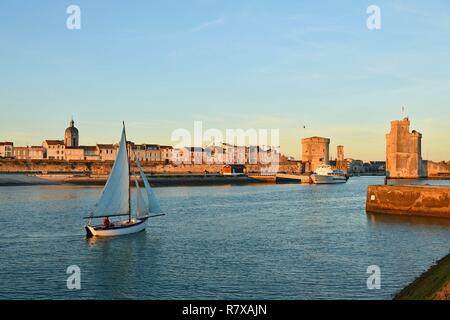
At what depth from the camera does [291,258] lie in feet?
89.7

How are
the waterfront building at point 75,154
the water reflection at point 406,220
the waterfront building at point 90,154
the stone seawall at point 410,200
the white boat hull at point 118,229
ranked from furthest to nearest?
1. the waterfront building at point 90,154
2. the waterfront building at point 75,154
3. the stone seawall at point 410,200
4. the water reflection at point 406,220
5. the white boat hull at point 118,229

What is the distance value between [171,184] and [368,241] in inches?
3619

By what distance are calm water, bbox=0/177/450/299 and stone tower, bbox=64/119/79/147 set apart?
145m

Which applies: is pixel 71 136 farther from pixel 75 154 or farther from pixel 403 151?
pixel 403 151

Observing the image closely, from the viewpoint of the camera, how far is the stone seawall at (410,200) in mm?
45406

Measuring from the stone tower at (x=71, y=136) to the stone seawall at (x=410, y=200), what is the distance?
6018 inches

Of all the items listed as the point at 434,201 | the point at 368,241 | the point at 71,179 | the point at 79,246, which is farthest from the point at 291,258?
the point at 71,179

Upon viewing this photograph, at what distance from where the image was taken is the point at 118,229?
1433 inches

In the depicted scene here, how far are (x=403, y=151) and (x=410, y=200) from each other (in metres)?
134

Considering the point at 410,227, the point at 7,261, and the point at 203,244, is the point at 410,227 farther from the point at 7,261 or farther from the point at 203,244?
the point at 7,261

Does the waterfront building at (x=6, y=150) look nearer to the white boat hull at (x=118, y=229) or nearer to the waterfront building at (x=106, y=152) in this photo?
the waterfront building at (x=106, y=152)

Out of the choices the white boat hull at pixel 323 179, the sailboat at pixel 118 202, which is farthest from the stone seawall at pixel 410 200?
the white boat hull at pixel 323 179

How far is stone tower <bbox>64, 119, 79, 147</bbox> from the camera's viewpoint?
186m

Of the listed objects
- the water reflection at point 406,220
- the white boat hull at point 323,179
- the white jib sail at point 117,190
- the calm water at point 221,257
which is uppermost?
the white jib sail at point 117,190
